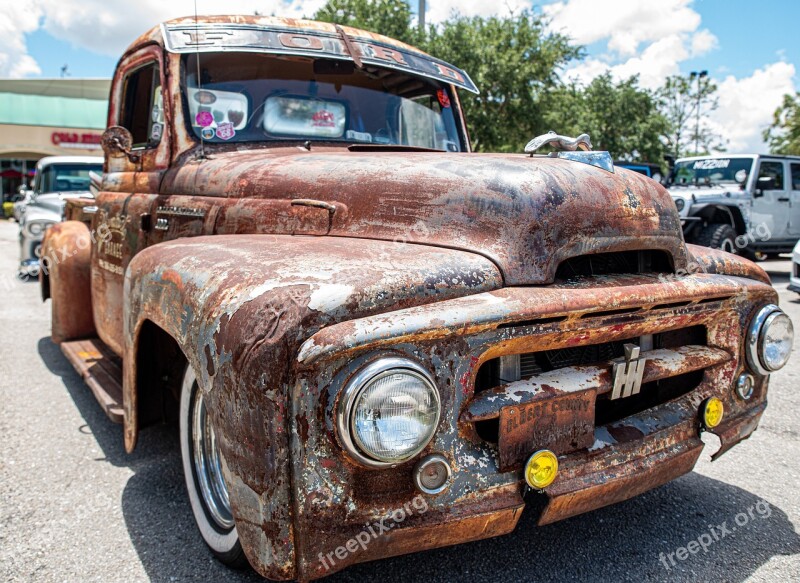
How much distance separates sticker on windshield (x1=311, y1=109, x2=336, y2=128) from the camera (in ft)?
10.4

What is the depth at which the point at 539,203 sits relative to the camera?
1.93m

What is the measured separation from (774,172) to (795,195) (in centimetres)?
59

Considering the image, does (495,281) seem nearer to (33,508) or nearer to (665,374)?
(665,374)

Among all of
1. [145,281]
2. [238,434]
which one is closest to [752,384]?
[238,434]

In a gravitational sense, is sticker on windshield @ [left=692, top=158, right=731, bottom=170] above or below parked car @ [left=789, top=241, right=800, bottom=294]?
above

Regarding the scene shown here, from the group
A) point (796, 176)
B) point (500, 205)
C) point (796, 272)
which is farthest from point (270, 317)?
point (796, 176)

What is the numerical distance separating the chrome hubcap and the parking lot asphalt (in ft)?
0.59

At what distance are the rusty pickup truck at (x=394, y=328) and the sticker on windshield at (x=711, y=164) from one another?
10001mm

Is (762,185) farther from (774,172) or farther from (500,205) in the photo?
(500,205)

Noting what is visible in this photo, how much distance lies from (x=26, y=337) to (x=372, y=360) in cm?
509

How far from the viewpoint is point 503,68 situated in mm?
14828

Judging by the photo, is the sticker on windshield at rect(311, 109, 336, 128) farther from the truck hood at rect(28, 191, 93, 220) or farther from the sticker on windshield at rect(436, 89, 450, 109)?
the truck hood at rect(28, 191, 93, 220)

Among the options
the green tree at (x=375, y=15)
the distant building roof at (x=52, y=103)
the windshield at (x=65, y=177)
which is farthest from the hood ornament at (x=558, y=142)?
the distant building roof at (x=52, y=103)

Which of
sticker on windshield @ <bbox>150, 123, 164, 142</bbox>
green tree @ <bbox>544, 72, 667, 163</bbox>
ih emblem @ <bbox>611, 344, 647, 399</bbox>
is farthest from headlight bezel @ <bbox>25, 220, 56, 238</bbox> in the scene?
green tree @ <bbox>544, 72, 667, 163</bbox>
